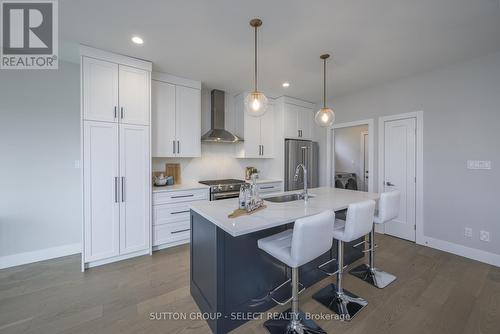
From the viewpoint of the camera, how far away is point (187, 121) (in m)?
3.48

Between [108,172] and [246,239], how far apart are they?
6.71ft

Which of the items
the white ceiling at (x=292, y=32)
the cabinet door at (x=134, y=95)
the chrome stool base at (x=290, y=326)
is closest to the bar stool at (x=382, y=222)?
the chrome stool base at (x=290, y=326)

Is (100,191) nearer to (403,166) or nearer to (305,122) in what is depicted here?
(305,122)

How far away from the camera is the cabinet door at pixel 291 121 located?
4371 millimetres

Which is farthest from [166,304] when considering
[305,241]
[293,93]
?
[293,93]

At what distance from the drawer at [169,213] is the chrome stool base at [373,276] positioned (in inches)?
95.4

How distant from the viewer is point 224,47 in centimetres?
251

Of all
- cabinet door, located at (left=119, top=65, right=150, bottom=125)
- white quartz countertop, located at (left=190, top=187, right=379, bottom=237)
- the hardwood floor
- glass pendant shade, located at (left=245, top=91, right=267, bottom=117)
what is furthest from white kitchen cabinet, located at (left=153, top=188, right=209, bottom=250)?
glass pendant shade, located at (left=245, top=91, right=267, bottom=117)

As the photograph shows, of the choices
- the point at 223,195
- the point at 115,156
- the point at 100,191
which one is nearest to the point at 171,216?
the point at 223,195

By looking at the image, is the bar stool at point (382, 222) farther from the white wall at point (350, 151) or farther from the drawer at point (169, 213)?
the white wall at point (350, 151)

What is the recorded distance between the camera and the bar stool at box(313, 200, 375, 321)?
69.1 inches

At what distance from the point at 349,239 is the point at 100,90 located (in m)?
3.24

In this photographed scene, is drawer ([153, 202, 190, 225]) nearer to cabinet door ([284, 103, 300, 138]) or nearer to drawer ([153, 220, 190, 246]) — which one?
drawer ([153, 220, 190, 246])

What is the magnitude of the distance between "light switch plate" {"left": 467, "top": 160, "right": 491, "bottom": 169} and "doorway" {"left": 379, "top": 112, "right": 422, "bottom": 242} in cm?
54
